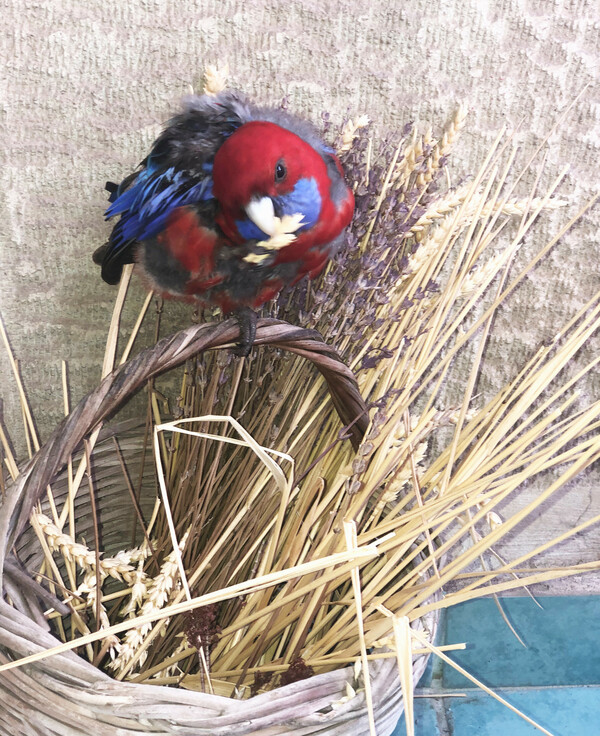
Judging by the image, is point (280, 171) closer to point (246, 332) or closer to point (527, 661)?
point (246, 332)

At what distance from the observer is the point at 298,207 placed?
1.45 feet

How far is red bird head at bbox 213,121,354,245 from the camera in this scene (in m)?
0.43

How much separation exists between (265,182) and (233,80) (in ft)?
0.96

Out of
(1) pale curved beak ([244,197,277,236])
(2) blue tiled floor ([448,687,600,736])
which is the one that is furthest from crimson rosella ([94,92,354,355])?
(2) blue tiled floor ([448,687,600,736])

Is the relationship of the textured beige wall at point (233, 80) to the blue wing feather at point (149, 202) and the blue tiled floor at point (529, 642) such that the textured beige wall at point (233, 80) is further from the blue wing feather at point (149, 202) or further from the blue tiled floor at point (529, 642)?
the blue tiled floor at point (529, 642)

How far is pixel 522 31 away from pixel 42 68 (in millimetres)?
488

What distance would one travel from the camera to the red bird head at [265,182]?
1.40 ft

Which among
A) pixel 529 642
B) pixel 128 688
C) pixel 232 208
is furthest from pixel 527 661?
pixel 232 208

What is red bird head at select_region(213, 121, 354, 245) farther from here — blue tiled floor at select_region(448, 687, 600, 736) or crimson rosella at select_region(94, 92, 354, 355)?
blue tiled floor at select_region(448, 687, 600, 736)

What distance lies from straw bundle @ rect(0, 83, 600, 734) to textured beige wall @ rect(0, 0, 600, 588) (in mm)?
67

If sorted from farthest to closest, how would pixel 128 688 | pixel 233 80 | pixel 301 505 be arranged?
pixel 233 80, pixel 301 505, pixel 128 688

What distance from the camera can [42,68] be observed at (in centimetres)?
64

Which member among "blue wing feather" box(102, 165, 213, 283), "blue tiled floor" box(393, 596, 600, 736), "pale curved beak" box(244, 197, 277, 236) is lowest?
"blue tiled floor" box(393, 596, 600, 736)

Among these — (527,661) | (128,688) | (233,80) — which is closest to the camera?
(128,688)
